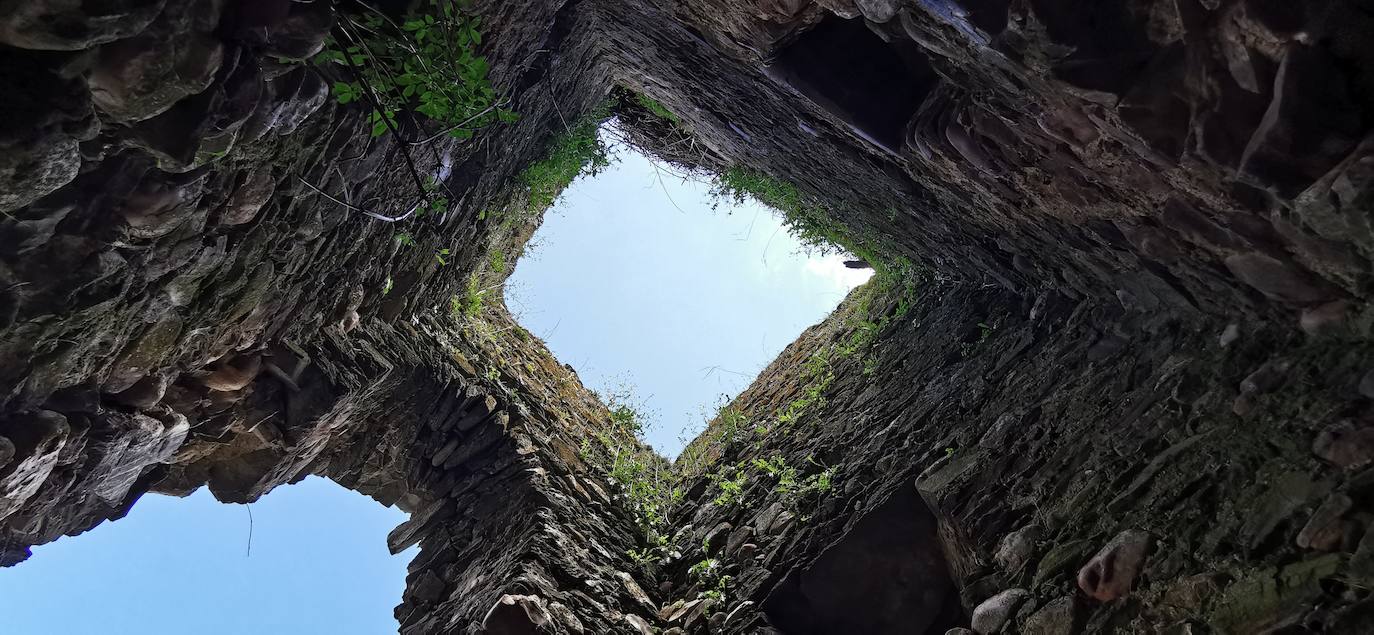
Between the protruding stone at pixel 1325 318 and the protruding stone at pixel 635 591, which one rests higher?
the protruding stone at pixel 635 591

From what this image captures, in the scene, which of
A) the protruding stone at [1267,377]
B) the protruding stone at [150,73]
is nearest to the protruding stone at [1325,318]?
the protruding stone at [1267,377]

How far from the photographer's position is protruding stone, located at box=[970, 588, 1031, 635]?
8.54ft

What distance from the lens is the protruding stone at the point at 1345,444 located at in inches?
67.1

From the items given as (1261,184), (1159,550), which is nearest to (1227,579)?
(1159,550)

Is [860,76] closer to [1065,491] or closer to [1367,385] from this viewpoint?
[1065,491]

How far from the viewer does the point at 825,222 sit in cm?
623

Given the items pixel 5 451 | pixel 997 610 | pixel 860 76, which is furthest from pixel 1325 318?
pixel 5 451

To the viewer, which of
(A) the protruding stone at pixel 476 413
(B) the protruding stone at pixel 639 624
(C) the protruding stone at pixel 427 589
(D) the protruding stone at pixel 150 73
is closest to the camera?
(D) the protruding stone at pixel 150 73

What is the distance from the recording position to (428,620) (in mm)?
4227

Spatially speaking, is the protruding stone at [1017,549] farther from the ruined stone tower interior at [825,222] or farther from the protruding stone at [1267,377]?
the protruding stone at [1267,377]

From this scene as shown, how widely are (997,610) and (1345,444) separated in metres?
1.28

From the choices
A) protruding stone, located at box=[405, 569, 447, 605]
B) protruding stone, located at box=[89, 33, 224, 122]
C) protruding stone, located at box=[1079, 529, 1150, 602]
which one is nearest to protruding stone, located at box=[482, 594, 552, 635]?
protruding stone, located at box=[405, 569, 447, 605]

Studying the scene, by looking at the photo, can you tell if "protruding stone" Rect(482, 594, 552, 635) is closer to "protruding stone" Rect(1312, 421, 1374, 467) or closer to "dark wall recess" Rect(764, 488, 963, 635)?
"dark wall recess" Rect(764, 488, 963, 635)

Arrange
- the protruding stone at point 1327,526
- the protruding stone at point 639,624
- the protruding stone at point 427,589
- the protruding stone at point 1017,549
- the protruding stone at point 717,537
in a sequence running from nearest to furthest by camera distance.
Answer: the protruding stone at point 1327,526 → the protruding stone at point 1017,549 → the protruding stone at point 639,624 → the protruding stone at point 427,589 → the protruding stone at point 717,537
